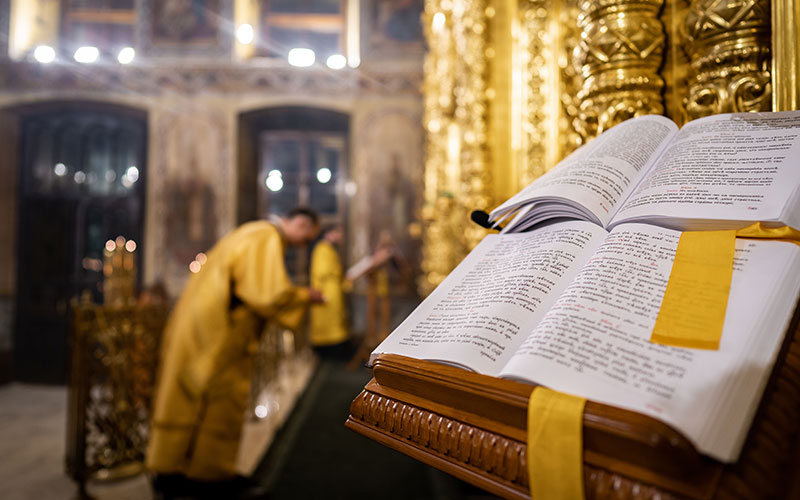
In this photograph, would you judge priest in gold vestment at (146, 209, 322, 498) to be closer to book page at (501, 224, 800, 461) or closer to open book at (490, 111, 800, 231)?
open book at (490, 111, 800, 231)

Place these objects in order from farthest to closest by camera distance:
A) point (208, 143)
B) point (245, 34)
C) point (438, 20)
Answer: point (245, 34) → point (208, 143) → point (438, 20)

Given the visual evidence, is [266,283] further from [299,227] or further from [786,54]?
[786,54]

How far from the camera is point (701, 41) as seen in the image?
0.93m

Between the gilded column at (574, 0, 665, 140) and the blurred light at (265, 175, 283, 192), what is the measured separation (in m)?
7.39

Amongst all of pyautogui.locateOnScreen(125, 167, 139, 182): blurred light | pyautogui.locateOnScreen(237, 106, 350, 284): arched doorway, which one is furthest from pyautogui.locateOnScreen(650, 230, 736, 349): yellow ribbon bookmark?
pyautogui.locateOnScreen(125, 167, 139, 182): blurred light

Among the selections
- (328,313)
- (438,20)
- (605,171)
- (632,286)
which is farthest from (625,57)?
(328,313)

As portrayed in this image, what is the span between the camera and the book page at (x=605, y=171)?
67 cm

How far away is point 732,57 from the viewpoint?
0.88 m

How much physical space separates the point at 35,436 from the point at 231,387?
2.79 m

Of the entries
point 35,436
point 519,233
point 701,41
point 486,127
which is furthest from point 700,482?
point 35,436

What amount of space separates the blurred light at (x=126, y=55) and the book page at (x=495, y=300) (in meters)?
8.46

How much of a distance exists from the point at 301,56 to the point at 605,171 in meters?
7.96

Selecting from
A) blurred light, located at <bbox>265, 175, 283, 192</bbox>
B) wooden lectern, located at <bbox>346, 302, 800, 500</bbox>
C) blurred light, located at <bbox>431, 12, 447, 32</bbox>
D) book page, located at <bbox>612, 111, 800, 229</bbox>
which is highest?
blurred light, located at <bbox>431, 12, 447, 32</bbox>

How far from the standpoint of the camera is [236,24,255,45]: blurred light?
24.7 ft
